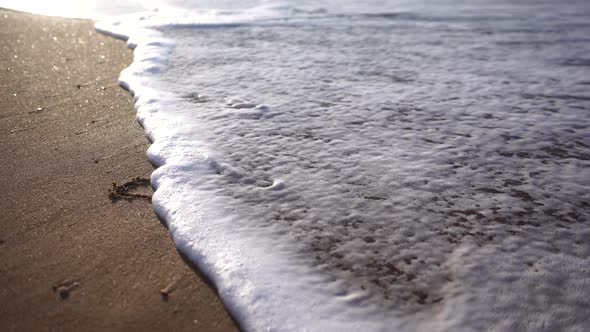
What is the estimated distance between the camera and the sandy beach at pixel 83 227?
1.40 meters

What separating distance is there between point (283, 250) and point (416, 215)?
2.00ft

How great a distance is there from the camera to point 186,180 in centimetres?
209

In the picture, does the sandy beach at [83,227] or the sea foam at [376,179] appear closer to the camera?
the sandy beach at [83,227]

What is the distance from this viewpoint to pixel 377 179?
85.1 inches

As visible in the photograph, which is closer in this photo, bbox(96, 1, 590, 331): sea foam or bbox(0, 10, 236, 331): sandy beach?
bbox(0, 10, 236, 331): sandy beach

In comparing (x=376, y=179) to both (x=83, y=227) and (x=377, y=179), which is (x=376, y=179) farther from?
(x=83, y=227)

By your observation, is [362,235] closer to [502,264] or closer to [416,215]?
[416,215]

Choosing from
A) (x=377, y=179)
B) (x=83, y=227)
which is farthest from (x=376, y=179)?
(x=83, y=227)

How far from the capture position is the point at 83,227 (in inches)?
69.4

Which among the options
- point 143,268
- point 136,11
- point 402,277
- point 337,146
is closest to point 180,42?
point 136,11

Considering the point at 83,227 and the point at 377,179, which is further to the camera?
the point at 377,179

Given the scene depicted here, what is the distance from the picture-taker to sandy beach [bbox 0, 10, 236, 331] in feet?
4.59

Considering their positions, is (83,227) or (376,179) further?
(376,179)

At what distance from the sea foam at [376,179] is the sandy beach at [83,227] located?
0.10m
